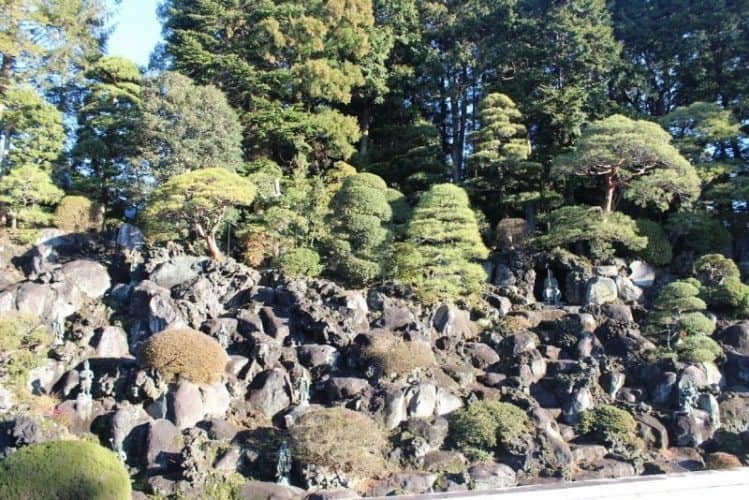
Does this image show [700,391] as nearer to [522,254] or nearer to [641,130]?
[522,254]

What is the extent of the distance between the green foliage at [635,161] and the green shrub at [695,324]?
5341 mm

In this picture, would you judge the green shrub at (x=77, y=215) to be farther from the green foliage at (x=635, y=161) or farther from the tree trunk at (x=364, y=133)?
the green foliage at (x=635, y=161)

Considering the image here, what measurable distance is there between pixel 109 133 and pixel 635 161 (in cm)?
1921

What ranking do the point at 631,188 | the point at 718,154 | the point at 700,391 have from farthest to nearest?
1. the point at 718,154
2. the point at 631,188
3. the point at 700,391

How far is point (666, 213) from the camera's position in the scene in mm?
25766

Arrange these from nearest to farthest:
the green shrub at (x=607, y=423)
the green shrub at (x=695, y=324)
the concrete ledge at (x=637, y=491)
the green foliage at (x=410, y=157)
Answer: the concrete ledge at (x=637, y=491) < the green shrub at (x=607, y=423) < the green shrub at (x=695, y=324) < the green foliage at (x=410, y=157)

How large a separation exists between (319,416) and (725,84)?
2375cm

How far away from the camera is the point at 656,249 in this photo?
73.2 feet

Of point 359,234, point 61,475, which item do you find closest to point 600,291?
point 359,234

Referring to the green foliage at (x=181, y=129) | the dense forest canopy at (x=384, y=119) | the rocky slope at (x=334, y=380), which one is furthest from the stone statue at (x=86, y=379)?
the green foliage at (x=181, y=129)

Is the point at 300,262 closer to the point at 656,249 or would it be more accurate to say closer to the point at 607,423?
the point at 607,423

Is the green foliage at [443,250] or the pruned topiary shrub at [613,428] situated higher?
the green foliage at [443,250]

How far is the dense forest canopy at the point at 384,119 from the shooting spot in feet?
69.5

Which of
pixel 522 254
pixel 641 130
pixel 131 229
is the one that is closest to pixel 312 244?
pixel 131 229
